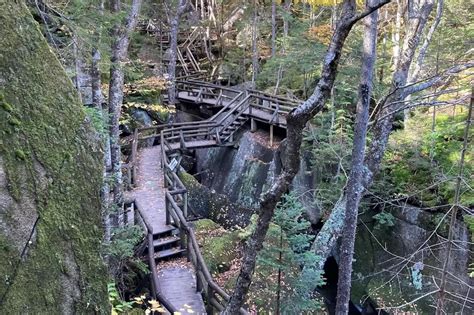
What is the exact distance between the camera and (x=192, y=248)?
8930mm

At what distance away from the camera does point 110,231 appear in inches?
327

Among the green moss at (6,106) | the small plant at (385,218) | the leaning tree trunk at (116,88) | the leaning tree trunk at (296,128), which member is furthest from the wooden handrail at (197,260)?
the small plant at (385,218)

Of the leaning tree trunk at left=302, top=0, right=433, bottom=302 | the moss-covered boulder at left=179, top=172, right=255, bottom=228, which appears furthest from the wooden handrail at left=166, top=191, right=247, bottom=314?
the moss-covered boulder at left=179, top=172, right=255, bottom=228

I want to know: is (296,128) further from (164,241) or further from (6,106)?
(164,241)

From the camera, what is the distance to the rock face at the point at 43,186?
8.11 ft

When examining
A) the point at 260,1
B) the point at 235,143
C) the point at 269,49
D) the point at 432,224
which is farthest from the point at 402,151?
the point at 260,1

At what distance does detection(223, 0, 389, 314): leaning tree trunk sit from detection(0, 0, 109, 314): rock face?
229 cm

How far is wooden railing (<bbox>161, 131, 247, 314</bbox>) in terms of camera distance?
24.3 ft

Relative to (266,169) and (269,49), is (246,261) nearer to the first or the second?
(266,169)

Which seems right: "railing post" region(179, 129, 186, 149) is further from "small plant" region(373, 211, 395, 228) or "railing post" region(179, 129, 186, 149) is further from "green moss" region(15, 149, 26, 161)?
"green moss" region(15, 149, 26, 161)

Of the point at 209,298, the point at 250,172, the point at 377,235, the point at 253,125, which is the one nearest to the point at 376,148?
the point at 377,235

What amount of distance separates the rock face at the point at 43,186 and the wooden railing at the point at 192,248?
404 cm

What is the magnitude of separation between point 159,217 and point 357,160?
6.11m

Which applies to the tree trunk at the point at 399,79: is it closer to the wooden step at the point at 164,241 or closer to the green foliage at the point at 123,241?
the wooden step at the point at 164,241
